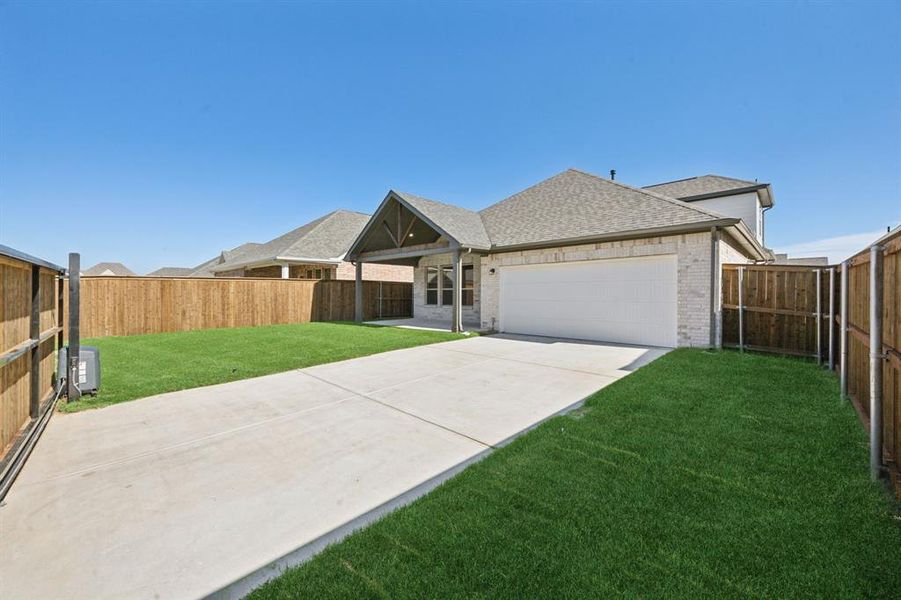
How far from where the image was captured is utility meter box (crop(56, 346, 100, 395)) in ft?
17.5

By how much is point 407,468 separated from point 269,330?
12.3m

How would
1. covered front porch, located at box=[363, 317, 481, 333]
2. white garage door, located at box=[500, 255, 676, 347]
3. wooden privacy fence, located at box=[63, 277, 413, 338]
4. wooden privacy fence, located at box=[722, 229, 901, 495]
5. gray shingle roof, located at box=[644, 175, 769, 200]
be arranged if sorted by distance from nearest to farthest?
wooden privacy fence, located at box=[722, 229, 901, 495] < white garage door, located at box=[500, 255, 676, 347] < wooden privacy fence, located at box=[63, 277, 413, 338] < covered front porch, located at box=[363, 317, 481, 333] < gray shingle roof, located at box=[644, 175, 769, 200]

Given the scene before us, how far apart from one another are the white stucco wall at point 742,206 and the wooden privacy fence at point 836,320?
9625 mm

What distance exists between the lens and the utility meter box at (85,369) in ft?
17.5

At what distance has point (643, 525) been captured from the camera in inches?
93.8

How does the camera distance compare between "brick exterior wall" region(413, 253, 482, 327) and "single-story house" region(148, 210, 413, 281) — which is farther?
"single-story house" region(148, 210, 413, 281)

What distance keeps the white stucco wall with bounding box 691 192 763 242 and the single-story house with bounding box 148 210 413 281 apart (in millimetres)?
16820

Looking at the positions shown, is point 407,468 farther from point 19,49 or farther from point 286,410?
point 19,49

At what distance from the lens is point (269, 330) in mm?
13766

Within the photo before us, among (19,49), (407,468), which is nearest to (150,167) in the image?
(19,49)

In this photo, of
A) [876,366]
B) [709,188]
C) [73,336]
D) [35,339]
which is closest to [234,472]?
→ [35,339]

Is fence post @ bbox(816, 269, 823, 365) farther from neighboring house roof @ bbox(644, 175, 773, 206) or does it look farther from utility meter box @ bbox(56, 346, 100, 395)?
utility meter box @ bbox(56, 346, 100, 395)

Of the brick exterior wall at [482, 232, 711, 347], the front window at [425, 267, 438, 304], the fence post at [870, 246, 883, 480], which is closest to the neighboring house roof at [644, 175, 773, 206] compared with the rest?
the brick exterior wall at [482, 232, 711, 347]

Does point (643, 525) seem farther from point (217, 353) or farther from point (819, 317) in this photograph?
point (217, 353)
